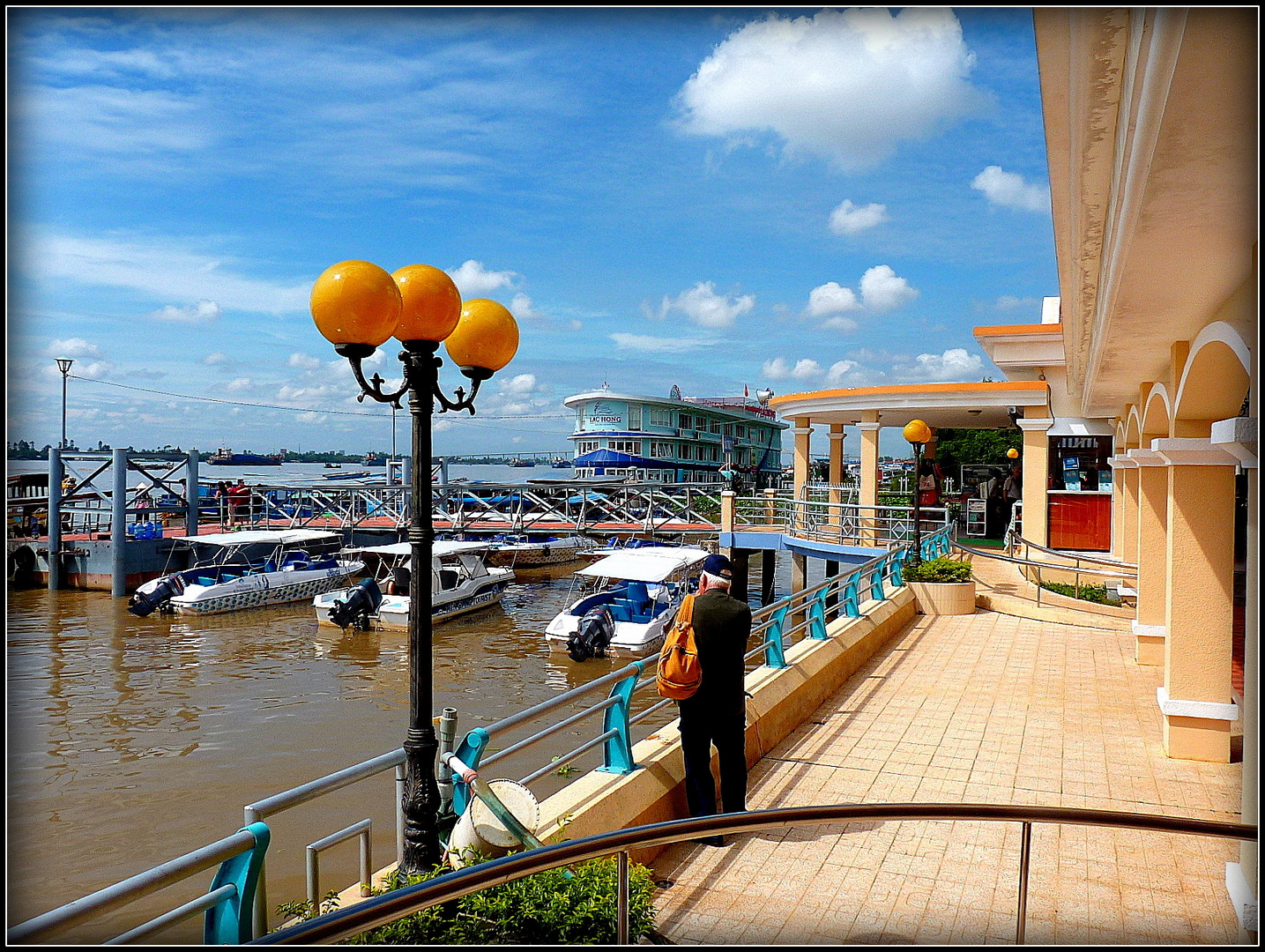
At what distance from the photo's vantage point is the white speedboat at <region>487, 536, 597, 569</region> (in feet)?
121

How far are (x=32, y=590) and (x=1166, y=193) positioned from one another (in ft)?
122

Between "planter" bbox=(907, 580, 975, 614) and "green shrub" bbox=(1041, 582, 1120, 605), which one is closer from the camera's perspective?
"planter" bbox=(907, 580, 975, 614)

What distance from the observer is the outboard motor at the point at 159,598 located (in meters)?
25.7

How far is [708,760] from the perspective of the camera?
5.51 metres

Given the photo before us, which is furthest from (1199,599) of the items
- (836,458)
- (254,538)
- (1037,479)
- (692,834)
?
(254,538)

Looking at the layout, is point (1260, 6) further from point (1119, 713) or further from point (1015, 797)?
point (1119, 713)

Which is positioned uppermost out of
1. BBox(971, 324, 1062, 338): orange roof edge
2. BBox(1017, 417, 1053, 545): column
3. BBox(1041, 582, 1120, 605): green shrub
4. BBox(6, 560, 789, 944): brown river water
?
BBox(971, 324, 1062, 338): orange roof edge

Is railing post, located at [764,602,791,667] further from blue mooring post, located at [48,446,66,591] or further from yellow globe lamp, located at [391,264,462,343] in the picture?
blue mooring post, located at [48,446,66,591]

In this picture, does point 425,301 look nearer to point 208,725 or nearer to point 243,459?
point 208,725

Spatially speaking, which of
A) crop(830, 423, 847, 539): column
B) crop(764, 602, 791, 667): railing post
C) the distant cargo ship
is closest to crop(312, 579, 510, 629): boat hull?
crop(830, 423, 847, 539): column

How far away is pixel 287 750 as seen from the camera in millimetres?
14273

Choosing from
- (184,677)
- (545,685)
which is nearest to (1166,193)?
(545,685)

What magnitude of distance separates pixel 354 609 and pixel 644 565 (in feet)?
27.3

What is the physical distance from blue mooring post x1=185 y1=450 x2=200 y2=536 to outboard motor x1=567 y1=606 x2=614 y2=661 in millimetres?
20251
